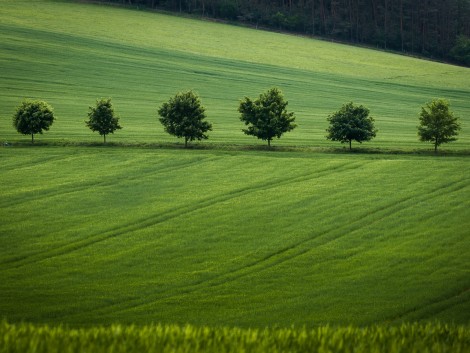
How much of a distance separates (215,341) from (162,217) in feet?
85.1

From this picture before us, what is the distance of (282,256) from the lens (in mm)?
37938

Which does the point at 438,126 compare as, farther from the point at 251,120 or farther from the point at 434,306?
the point at 434,306

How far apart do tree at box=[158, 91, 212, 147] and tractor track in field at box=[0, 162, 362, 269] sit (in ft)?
42.9

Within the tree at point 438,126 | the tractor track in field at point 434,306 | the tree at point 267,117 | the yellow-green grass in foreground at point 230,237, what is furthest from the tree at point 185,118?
the tractor track in field at point 434,306

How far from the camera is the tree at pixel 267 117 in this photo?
210 feet

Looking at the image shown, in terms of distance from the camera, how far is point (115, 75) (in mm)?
99562

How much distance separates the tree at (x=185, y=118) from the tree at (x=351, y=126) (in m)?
11.1

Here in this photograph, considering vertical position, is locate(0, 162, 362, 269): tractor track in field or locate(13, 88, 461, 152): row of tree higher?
locate(13, 88, 461, 152): row of tree

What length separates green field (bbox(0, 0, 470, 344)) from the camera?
104 ft

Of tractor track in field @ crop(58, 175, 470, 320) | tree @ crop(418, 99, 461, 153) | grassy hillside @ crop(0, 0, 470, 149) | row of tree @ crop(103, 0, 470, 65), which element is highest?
row of tree @ crop(103, 0, 470, 65)

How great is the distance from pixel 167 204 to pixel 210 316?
52.6 feet

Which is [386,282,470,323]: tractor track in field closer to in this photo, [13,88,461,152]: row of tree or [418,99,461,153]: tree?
[13,88,461,152]: row of tree

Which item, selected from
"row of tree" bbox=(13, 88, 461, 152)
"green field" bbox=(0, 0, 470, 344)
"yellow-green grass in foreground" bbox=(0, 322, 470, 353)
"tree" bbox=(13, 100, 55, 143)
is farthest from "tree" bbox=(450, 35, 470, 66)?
"yellow-green grass in foreground" bbox=(0, 322, 470, 353)

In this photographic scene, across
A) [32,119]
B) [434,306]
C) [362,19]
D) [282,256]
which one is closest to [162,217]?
[282,256]
